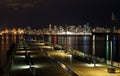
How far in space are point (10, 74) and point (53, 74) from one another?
3.32 m

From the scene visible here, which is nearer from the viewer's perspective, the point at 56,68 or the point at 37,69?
the point at 37,69

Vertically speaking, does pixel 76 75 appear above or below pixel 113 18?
below

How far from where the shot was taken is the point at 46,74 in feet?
74.7

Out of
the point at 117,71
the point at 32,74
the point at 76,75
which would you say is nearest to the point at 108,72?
the point at 117,71

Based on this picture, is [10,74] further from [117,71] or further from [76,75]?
[117,71]

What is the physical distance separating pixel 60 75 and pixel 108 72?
3.81 meters

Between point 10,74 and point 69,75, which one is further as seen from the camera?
point 10,74

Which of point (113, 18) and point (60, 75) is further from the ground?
point (113, 18)

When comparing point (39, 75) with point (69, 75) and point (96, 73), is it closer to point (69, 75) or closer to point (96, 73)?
point (69, 75)

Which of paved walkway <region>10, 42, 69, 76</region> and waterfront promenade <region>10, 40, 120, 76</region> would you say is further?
paved walkway <region>10, 42, 69, 76</region>

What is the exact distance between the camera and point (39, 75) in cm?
2206

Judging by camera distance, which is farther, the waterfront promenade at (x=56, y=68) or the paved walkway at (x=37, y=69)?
the paved walkway at (x=37, y=69)

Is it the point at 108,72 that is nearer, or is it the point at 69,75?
the point at 69,75

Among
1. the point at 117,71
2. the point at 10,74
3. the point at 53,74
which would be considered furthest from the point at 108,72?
the point at 10,74
